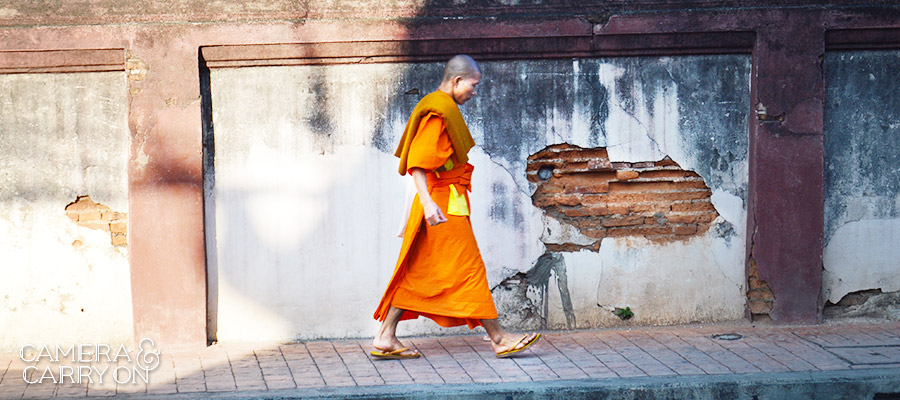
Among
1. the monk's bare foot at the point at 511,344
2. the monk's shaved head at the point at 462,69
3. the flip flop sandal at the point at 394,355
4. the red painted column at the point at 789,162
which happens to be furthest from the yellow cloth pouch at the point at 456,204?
the red painted column at the point at 789,162

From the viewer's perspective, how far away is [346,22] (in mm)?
6559

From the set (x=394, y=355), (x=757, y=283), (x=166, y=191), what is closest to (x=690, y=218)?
(x=757, y=283)

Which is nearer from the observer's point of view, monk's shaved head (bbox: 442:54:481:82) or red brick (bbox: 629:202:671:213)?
monk's shaved head (bbox: 442:54:481:82)

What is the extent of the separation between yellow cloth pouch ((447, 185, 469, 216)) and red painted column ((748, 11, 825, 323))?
2134 mm

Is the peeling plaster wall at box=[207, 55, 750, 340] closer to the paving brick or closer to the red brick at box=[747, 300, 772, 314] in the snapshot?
the paving brick

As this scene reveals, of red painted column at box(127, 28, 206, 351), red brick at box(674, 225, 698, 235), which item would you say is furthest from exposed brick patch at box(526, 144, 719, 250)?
red painted column at box(127, 28, 206, 351)

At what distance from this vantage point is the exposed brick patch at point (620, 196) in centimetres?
685

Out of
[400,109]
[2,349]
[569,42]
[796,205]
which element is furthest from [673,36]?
[2,349]

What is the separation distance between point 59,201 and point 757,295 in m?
4.67

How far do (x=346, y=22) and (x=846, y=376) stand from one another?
144 inches

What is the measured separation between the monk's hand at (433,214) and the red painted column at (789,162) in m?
2.36

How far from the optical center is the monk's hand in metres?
5.68

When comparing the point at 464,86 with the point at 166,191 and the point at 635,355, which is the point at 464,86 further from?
the point at 166,191

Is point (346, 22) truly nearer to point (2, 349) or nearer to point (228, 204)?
point (228, 204)
